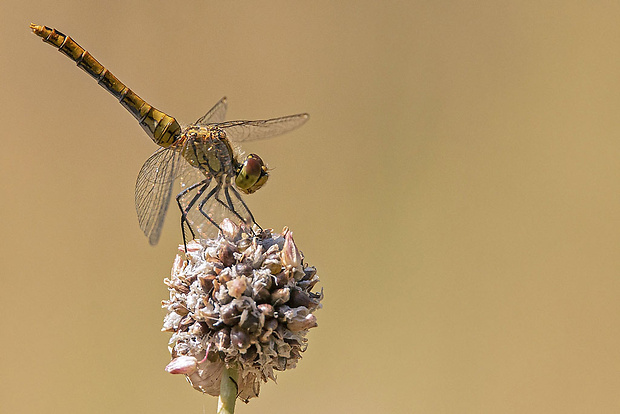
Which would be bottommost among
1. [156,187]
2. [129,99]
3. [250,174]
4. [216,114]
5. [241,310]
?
[241,310]

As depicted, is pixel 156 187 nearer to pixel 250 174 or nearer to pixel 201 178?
pixel 201 178

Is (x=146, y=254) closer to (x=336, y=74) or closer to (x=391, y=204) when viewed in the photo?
(x=391, y=204)

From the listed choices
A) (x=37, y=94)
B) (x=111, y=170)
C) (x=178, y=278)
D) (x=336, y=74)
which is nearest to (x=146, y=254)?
(x=111, y=170)

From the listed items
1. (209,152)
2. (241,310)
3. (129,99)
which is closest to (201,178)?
(209,152)

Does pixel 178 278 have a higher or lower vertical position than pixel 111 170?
lower

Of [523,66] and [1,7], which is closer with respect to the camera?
[1,7]

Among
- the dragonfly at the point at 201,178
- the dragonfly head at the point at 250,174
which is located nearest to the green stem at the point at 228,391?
the dragonfly at the point at 201,178
